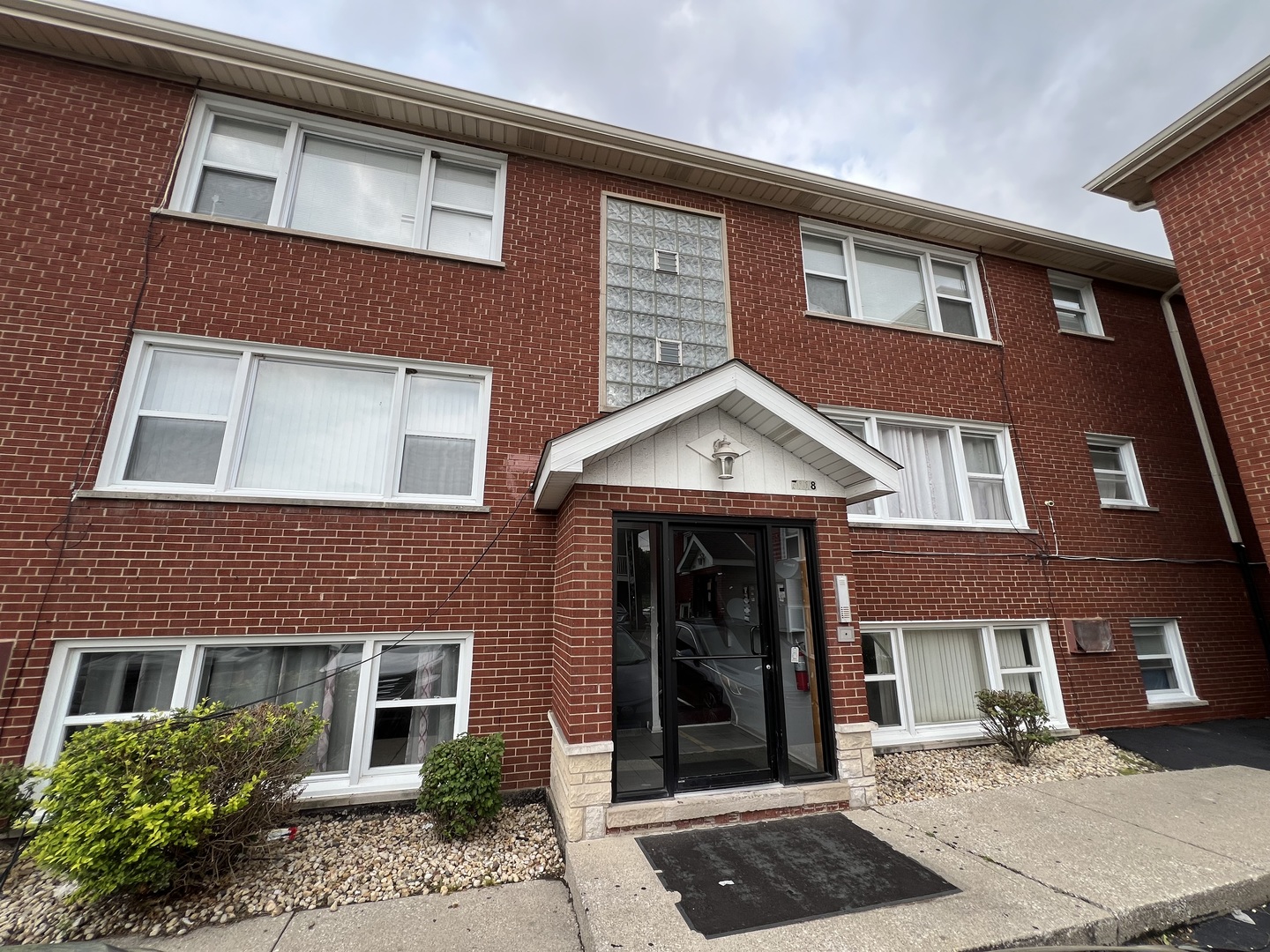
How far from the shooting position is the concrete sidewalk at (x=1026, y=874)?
2906mm

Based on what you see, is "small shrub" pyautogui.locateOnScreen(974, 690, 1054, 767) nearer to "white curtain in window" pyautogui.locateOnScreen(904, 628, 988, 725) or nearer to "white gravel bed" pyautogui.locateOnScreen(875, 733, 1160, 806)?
"white gravel bed" pyautogui.locateOnScreen(875, 733, 1160, 806)

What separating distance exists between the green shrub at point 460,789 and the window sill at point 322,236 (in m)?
5.22

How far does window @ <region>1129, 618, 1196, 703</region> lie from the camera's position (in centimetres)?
748

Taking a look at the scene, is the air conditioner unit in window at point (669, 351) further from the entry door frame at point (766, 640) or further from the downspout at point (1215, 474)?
the downspout at point (1215, 474)

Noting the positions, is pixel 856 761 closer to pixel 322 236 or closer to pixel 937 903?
pixel 937 903

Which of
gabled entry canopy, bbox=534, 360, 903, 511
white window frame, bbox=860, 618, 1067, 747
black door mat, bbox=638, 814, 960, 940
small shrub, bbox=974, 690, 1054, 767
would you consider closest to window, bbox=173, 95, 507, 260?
gabled entry canopy, bbox=534, 360, 903, 511

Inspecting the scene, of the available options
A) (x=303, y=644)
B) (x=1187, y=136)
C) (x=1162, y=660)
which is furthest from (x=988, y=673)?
(x=303, y=644)

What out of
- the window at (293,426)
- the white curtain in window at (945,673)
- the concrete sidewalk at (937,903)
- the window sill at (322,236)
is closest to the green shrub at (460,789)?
the concrete sidewalk at (937,903)

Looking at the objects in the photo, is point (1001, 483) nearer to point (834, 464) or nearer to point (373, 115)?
point (834, 464)

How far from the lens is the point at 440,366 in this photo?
5789 mm

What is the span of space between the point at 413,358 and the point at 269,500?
2.03 meters

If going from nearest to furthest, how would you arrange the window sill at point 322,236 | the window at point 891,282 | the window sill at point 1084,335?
the window sill at point 322,236 → the window at point 891,282 → the window sill at point 1084,335

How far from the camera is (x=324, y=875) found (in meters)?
3.72

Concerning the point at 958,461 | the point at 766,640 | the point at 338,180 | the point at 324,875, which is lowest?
the point at 324,875
